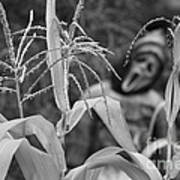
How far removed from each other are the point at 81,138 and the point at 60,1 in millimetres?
540

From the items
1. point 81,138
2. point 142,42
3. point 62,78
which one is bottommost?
point 81,138

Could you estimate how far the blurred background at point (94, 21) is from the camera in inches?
108

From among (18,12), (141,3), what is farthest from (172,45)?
(141,3)

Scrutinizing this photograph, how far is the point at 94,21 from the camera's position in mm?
2900

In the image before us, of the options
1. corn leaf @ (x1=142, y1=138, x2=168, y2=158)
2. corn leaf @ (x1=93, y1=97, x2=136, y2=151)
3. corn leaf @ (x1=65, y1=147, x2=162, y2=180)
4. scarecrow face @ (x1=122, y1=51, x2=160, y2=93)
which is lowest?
scarecrow face @ (x1=122, y1=51, x2=160, y2=93)

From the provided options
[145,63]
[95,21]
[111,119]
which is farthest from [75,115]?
[95,21]

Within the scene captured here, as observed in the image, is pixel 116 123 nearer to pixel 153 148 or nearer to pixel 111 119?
pixel 111 119

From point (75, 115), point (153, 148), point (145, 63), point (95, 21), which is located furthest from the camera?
point (95, 21)

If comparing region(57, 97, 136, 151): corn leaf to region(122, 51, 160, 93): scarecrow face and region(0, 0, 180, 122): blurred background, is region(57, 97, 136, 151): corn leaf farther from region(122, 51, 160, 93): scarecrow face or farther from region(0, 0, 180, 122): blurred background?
region(0, 0, 180, 122): blurred background

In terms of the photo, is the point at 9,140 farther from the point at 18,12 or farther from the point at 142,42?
the point at 18,12

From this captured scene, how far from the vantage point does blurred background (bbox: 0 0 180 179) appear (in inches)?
108

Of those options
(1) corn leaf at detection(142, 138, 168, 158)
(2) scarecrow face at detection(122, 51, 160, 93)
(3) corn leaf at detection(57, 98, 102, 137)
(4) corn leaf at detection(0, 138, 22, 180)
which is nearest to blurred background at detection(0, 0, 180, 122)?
(2) scarecrow face at detection(122, 51, 160, 93)

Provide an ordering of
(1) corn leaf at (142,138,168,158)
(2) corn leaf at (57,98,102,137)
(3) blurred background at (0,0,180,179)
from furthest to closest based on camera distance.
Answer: (3) blurred background at (0,0,180,179), (1) corn leaf at (142,138,168,158), (2) corn leaf at (57,98,102,137)

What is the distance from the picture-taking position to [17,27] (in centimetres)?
279
